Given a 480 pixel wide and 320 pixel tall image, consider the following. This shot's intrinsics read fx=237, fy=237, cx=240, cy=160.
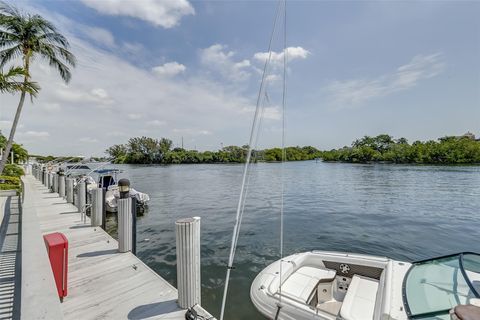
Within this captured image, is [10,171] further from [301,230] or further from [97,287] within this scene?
[301,230]

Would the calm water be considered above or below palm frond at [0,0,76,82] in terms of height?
below

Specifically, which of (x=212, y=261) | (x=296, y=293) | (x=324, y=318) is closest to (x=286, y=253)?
(x=212, y=261)

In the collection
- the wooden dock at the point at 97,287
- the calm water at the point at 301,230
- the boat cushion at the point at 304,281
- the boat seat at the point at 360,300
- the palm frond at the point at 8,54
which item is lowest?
the calm water at the point at 301,230

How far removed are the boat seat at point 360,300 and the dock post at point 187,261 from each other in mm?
2073

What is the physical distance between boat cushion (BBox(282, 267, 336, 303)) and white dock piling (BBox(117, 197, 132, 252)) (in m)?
3.37

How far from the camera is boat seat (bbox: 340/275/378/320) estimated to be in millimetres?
3303

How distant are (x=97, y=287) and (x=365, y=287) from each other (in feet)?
14.8

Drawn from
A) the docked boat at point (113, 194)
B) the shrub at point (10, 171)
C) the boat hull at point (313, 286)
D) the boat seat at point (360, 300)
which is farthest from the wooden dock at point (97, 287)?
the shrub at point (10, 171)

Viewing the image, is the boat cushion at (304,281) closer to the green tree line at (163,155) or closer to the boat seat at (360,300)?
the boat seat at (360,300)

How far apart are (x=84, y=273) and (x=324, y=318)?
4096 mm

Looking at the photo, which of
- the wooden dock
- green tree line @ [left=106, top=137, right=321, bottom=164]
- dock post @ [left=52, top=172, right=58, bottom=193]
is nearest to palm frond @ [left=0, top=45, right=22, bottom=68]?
dock post @ [left=52, top=172, right=58, bottom=193]

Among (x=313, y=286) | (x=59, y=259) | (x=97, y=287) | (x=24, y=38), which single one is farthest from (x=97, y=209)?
(x=24, y=38)

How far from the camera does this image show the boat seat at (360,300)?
3303 millimetres

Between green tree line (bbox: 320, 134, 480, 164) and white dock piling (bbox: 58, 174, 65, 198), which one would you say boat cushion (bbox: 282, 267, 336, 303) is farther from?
green tree line (bbox: 320, 134, 480, 164)
